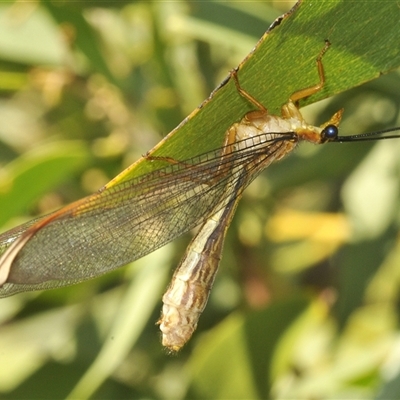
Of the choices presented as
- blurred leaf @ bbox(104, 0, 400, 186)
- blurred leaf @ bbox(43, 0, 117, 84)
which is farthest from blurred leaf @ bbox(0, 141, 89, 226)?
blurred leaf @ bbox(104, 0, 400, 186)

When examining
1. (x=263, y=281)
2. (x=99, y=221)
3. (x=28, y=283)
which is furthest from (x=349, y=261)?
(x=28, y=283)

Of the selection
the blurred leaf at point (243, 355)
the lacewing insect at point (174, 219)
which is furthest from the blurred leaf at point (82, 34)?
the blurred leaf at point (243, 355)

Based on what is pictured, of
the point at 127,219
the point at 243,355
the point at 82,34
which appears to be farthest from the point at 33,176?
the point at 243,355

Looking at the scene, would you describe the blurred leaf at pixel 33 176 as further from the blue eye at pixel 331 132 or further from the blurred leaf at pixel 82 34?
the blue eye at pixel 331 132

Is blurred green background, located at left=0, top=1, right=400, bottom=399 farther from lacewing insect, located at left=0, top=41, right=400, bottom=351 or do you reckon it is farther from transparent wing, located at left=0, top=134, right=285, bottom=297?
transparent wing, located at left=0, top=134, right=285, bottom=297

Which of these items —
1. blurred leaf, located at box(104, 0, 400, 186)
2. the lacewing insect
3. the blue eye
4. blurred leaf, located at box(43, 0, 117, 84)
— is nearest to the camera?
blurred leaf, located at box(104, 0, 400, 186)

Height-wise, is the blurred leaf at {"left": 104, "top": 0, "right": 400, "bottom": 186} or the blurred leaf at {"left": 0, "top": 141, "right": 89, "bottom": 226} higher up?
the blurred leaf at {"left": 0, "top": 141, "right": 89, "bottom": 226}

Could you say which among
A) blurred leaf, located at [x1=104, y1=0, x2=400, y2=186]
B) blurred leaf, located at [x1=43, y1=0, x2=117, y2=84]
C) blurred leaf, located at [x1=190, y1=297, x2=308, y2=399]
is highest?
blurred leaf, located at [x1=43, y1=0, x2=117, y2=84]

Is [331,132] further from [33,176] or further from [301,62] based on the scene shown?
[33,176]

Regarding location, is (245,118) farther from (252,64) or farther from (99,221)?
(99,221)
